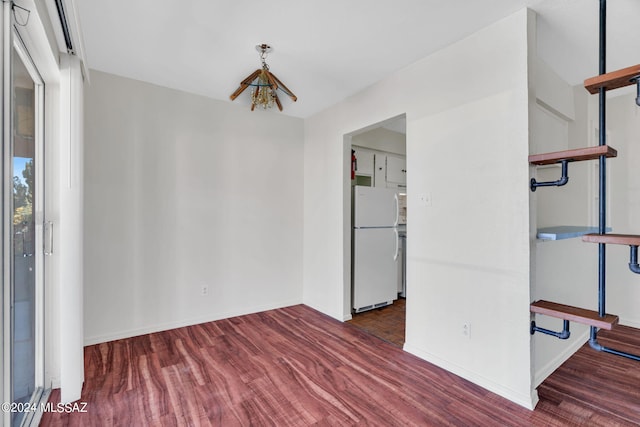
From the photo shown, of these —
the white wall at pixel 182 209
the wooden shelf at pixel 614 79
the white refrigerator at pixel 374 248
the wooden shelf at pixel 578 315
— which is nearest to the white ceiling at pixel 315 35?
the white wall at pixel 182 209

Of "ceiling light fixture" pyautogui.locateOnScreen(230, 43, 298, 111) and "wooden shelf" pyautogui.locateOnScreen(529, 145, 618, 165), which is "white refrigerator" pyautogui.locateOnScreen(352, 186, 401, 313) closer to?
"ceiling light fixture" pyautogui.locateOnScreen(230, 43, 298, 111)

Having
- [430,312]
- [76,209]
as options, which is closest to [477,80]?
[430,312]

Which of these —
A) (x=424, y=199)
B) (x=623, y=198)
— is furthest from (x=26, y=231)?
(x=623, y=198)

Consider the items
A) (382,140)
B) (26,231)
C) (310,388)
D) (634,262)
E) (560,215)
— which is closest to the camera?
(634,262)

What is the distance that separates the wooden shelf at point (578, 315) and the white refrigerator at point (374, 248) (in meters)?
1.95

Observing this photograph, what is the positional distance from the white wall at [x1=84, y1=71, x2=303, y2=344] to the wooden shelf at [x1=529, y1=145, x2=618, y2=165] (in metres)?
2.75

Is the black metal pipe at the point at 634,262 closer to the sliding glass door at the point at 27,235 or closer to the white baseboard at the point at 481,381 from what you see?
the white baseboard at the point at 481,381

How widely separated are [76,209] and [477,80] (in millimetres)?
2872

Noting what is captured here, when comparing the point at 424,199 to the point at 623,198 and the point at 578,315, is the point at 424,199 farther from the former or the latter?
the point at 623,198

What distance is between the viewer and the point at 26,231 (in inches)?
70.7

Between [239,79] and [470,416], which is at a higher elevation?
[239,79]

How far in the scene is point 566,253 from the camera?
2447mm

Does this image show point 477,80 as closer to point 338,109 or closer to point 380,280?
point 338,109

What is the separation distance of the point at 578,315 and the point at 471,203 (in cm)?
89
